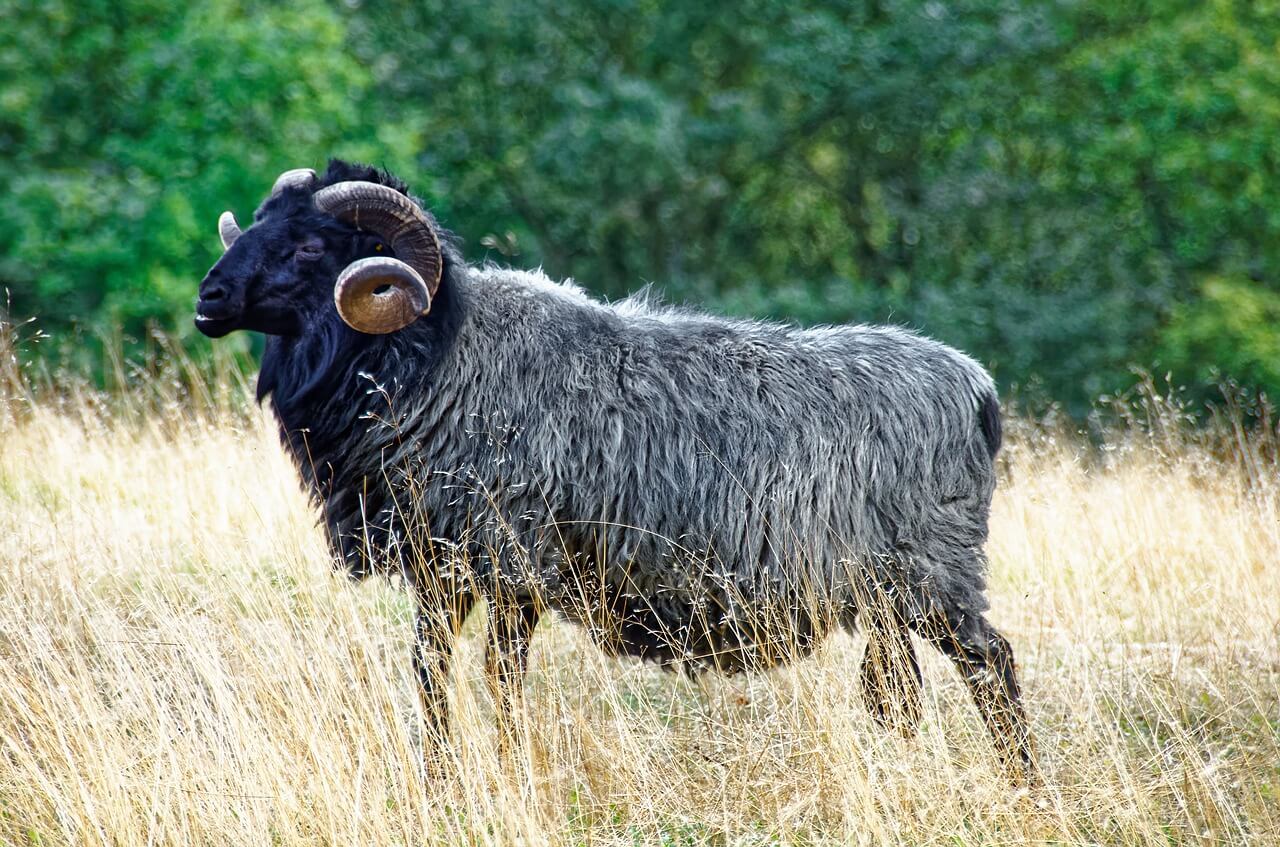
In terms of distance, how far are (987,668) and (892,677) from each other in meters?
0.60

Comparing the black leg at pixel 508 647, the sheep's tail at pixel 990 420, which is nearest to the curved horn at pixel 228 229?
the black leg at pixel 508 647

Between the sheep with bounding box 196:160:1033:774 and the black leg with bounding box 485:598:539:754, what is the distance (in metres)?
0.02

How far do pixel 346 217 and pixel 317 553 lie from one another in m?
1.85

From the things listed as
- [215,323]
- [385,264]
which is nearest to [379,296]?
[385,264]

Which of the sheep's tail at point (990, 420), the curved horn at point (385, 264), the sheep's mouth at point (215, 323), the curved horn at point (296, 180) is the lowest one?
the sheep's tail at point (990, 420)

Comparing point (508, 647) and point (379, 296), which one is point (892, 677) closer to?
point (508, 647)

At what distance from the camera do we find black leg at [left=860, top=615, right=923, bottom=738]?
14.7 feet

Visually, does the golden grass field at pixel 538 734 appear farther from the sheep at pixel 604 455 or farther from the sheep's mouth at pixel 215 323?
the sheep's mouth at pixel 215 323

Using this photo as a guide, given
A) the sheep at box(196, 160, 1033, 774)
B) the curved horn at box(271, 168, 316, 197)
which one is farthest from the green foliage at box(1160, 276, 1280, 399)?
the curved horn at box(271, 168, 316, 197)

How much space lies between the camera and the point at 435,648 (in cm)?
480

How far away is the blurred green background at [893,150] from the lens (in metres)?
19.5

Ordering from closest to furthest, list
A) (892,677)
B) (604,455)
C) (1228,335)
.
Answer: (892,677)
(604,455)
(1228,335)

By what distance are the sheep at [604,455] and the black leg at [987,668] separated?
0.5 inches

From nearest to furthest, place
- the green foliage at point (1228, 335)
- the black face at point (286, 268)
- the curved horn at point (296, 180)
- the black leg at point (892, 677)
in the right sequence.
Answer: the black leg at point (892, 677)
the black face at point (286, 268)
the curved horn at point (296, 180)
the green foliage at point (1228, 335)
